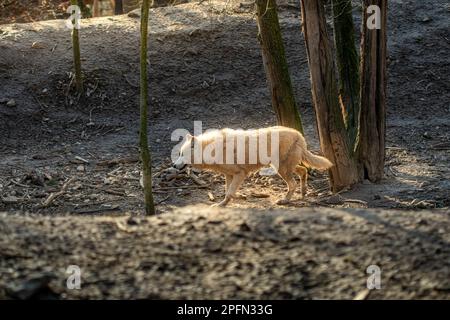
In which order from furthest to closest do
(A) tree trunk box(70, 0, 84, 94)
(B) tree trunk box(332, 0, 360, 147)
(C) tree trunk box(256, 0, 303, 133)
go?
(A) tree trunk box(70, 0, 84, 94), (B) tree trunk box(332, 0, 360, 147), (C) tree trunk box(256, 0, 303, 133)

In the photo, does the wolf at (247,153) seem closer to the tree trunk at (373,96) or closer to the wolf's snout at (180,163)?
the wolf's snout at (180,163)

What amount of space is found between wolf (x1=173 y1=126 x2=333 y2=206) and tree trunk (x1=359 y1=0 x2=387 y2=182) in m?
0.82

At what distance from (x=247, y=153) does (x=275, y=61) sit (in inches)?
69.6

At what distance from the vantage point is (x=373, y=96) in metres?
12.3

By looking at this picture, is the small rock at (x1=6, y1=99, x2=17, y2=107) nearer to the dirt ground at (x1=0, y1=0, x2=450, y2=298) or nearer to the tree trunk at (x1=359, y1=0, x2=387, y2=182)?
the dirt ground at (x1=0, y1=0, x2=450, y2=298)

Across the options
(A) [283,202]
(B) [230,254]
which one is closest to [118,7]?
(A) [283,202]

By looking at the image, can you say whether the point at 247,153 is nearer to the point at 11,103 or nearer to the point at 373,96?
the point at 373,96

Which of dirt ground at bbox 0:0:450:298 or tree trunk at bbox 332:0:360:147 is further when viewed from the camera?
tree trunk at bbox 332:0:360:147

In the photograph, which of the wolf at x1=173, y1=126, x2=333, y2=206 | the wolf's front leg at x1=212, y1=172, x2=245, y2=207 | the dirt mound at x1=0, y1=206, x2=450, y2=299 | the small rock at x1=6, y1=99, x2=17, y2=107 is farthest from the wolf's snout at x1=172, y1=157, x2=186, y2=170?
the small rock at x1=6, y1=99, x2=17, y2=107

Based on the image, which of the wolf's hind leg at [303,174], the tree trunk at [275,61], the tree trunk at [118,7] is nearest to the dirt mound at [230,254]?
the wolf's hind leg at [303,174]

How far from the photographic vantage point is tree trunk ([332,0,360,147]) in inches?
528

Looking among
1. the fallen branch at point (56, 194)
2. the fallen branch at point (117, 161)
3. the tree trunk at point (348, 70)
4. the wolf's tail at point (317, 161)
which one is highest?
the tree trunk at point (348, 70)

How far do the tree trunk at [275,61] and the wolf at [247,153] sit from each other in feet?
2.64

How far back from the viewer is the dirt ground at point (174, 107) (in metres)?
12.7
